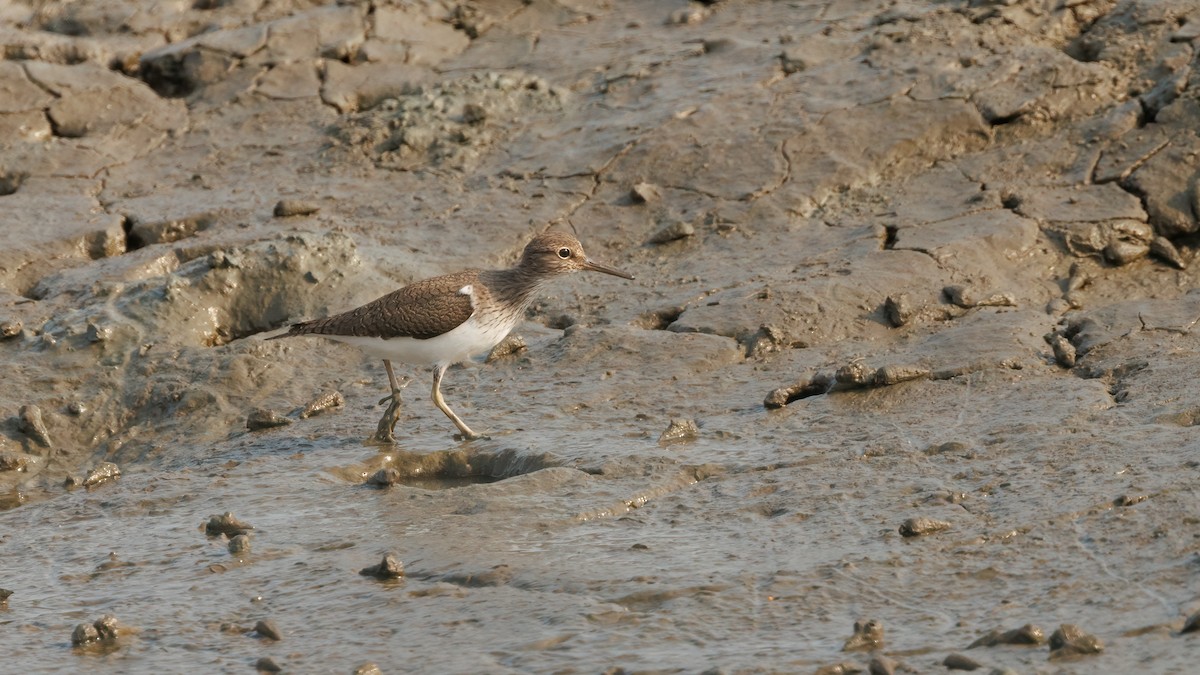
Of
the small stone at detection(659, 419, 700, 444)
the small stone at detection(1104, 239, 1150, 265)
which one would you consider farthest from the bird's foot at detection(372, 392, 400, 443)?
the small stone at detection(1104, 239, 1150, 265)

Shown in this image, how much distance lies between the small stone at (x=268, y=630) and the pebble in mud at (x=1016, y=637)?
2494mm

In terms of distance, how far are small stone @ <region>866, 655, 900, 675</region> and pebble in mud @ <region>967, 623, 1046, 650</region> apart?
0.32 metres

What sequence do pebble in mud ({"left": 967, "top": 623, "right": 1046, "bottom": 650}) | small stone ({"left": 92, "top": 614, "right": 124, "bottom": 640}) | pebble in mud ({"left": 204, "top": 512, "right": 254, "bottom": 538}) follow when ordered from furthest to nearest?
pebble in mud ({"left": 204, "top": 512, "right": 254, "bottom": 538}) → small stone ({"left": 92, "top": 614, "right": 124, "bottom": 640}) → pebble in mud ({"left": 967, "top": 623, "right": 1046, "bottom": 650})

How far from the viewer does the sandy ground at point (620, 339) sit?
17.3 ft

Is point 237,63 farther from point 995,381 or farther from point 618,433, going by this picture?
point 995,381

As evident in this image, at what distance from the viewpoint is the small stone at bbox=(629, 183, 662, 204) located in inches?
382

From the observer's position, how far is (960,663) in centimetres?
452

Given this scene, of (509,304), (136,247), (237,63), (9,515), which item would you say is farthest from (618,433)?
(237,63)

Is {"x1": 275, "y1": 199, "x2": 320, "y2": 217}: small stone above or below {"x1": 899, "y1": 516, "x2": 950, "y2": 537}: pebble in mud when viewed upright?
above

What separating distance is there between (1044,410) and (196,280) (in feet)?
16.6

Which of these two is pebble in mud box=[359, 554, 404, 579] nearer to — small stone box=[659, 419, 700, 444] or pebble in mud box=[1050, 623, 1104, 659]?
small stone box=[659, 419, 700, 444]

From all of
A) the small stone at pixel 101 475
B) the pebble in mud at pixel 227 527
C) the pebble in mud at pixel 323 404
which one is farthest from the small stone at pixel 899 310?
the small stone at pixel 101 475

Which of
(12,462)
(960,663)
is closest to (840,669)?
(960,663)

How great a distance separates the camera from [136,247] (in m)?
10.0
